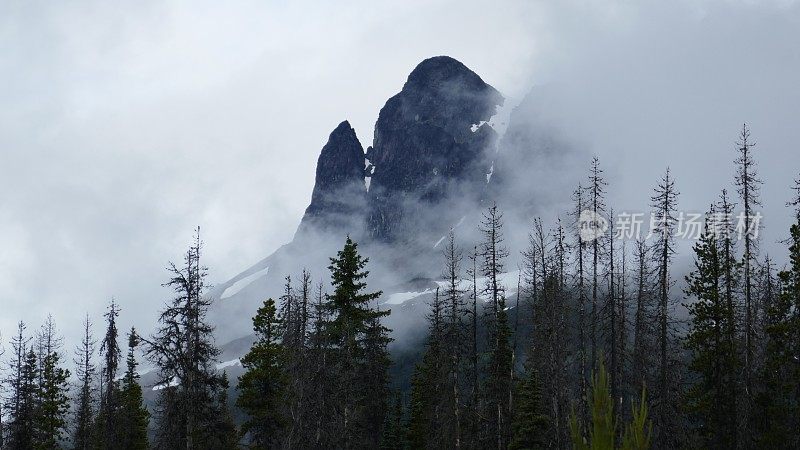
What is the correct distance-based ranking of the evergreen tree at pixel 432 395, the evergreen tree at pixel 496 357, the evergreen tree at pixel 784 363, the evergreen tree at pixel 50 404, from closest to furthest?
1. the evergreen tree at pixel 784 363
2. the evergreen tree at pixel 496 357
3. the evergreen tree at pixel 432 395
4. the evergreen tree at pixel 50 404

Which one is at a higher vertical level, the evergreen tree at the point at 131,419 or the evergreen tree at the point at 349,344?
the evergreen tree at the point at 349,344

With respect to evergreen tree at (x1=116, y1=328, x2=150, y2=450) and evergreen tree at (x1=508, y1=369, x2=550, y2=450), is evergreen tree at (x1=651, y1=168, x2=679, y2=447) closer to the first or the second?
evergreen tree at (x1=508, y1=369, x2=550, y2=450)

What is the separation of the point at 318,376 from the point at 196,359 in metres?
5.99

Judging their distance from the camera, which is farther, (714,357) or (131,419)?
(131,419)

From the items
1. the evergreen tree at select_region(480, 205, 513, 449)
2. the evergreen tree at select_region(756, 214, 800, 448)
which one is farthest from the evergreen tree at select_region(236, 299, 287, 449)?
the evergreen tree at select_region(756, 214, 800, 448)

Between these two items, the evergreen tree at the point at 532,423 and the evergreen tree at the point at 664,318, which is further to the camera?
the evergreen tree at the point at 532,423

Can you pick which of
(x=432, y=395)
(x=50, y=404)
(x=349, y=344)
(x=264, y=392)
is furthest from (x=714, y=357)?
(x=50, y=404)

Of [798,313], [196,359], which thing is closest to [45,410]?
[196,359]

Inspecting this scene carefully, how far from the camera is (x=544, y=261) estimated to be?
37344 millimetres

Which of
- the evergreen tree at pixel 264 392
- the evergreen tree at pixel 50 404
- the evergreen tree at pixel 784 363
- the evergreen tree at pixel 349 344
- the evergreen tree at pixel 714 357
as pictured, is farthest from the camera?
the evergreen tree at pixel 50 404

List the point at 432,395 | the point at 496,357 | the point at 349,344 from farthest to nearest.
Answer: the point at 432,395
the point at 496,357
the point at 349,344

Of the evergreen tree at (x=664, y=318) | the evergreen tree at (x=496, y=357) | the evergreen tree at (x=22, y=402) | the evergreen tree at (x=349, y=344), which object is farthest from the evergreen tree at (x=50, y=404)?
the evergreen tree at (x=664, y=318)

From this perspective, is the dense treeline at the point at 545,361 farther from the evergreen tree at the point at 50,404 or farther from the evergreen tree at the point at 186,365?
the evergreen tree at the point at 50,404

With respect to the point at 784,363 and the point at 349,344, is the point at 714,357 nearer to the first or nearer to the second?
the point at 784,363
